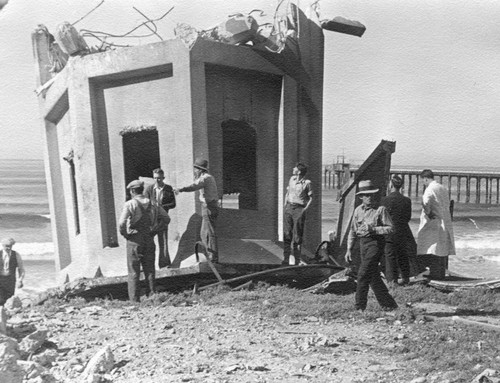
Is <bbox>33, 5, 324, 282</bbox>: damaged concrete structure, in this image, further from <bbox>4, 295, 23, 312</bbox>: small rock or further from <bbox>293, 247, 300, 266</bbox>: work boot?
<bbox>4, 295, 23, 312</bbox>: small rock

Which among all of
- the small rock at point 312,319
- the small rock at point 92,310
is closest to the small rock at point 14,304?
the small rock at point 92,310

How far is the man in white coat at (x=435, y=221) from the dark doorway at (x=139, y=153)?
4.49 m

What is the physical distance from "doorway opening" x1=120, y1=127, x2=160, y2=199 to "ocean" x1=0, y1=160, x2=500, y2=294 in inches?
297

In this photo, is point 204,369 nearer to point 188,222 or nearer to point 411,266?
point 188,222

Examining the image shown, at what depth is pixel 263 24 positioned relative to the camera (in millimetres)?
11086

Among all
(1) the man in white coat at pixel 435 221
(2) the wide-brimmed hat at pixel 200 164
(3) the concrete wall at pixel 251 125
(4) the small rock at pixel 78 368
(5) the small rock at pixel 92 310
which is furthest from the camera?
(3) the concrete wall at pixel 251 125

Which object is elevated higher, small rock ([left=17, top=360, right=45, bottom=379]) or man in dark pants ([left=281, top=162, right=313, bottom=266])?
man in dark pants ([left=281, top=162, right=313, bottom=266])

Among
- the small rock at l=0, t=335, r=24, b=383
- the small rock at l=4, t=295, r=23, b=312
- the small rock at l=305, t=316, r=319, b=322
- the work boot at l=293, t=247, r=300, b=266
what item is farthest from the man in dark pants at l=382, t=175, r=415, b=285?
the small rock at l=0, t=335, r=24, b=383

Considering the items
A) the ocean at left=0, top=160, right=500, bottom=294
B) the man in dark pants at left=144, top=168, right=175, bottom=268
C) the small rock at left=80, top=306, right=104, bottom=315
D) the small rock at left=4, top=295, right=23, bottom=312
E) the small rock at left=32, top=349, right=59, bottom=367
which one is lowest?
the ocean at left=0, top=160, right=500, bottom=294

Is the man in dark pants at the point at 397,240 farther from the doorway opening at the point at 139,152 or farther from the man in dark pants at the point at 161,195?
the doorway opening at the point at 139,152

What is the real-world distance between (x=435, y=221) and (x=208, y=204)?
11.5 ft

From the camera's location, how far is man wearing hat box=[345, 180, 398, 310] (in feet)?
22.5

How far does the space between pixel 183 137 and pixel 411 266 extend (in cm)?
411

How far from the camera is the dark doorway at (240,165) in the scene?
1228cm
